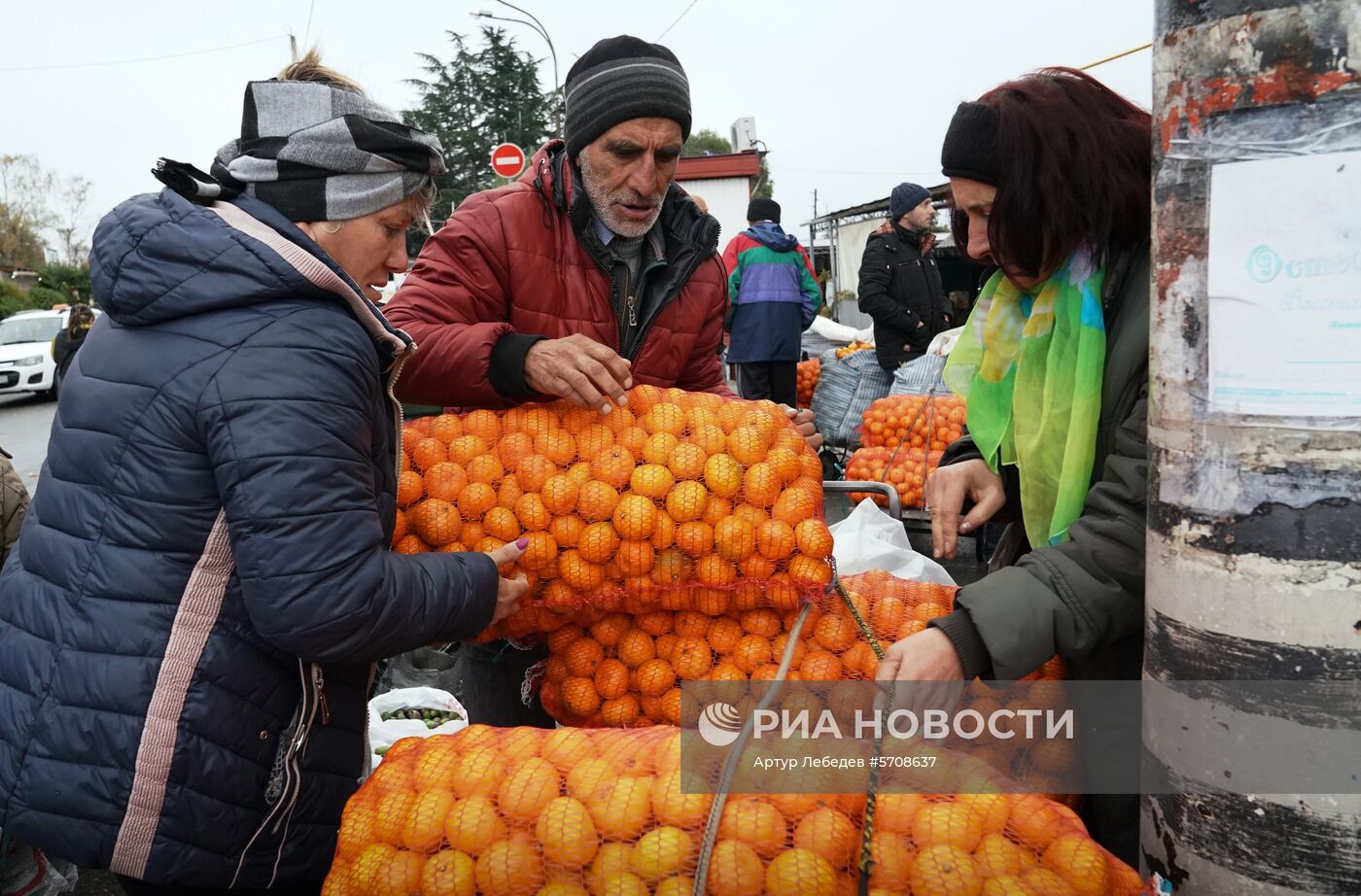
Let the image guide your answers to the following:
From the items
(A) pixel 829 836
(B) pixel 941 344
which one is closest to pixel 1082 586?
(A) pixel 829 836

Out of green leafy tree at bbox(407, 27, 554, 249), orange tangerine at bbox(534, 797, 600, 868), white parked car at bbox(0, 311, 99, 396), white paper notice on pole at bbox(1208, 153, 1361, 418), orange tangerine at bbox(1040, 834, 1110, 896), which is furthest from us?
green leafy tree at bbox(407, 27, 554, 249)

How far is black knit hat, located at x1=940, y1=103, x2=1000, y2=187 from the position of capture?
1765 mm

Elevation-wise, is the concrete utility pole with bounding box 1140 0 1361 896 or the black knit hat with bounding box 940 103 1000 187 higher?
the black knit hat with bounding box 940 103 1000 187

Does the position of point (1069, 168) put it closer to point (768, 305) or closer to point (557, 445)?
point (557, 445)

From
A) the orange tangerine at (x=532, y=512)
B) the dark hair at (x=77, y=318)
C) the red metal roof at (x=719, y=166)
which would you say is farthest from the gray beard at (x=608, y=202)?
the red metal roof at (x=719, y=166)

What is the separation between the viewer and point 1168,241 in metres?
1.22

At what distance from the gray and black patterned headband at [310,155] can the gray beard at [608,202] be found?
28.2 inches

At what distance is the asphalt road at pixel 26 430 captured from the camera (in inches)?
403

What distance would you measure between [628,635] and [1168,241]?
4.58ft

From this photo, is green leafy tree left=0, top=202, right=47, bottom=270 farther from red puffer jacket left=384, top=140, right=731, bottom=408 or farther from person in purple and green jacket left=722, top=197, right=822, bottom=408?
red puffer jacket left=384, top=140, right=731, bottom=408

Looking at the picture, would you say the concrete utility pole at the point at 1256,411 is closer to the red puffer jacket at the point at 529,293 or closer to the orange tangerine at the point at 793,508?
the orange tangerine at the point at 793,508

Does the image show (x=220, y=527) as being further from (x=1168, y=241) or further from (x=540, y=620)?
(x=1168, y=241)

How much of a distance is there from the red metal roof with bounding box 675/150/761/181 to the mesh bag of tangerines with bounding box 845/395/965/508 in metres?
17.9

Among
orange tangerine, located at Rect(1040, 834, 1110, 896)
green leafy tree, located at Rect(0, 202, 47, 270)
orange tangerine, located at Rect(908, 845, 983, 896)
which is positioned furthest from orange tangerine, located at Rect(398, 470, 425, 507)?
green leafy tree, located at Rect(0, 202, 47, 270)
